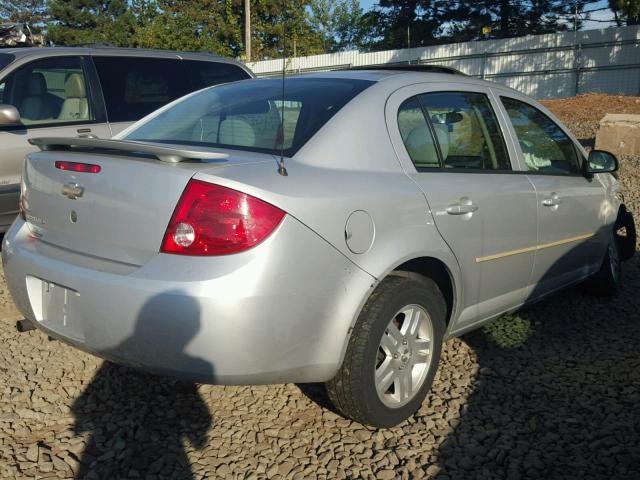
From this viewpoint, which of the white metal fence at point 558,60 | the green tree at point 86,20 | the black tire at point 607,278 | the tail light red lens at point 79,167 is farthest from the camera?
the green tree at point 86,20

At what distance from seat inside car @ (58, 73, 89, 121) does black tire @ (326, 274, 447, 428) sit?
3.99m

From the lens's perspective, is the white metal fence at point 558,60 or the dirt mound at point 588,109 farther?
the white metal fence at point 558,60

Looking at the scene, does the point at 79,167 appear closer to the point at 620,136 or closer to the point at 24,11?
the point at 620,136

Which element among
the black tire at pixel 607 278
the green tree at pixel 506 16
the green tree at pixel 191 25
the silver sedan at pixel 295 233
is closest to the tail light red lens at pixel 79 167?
the silver sedan at pixel 295 233

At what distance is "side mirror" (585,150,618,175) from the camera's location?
4.26 metres

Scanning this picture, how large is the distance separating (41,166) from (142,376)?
4.15ft

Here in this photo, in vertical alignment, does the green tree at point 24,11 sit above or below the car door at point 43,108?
above

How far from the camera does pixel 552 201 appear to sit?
12.6 feet

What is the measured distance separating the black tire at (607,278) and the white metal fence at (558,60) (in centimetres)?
1775

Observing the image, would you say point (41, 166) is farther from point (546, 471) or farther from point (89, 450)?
point (546, 471)

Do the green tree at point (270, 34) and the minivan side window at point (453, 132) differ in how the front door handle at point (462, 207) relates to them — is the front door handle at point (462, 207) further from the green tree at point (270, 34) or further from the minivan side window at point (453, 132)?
the green tree at point (270, 34)

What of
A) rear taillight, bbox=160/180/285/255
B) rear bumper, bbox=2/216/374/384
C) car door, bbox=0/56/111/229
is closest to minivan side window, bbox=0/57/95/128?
car door, bbox=0/56/111/229

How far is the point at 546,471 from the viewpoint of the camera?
106 inches

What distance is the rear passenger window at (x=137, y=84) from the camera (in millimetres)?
5887
